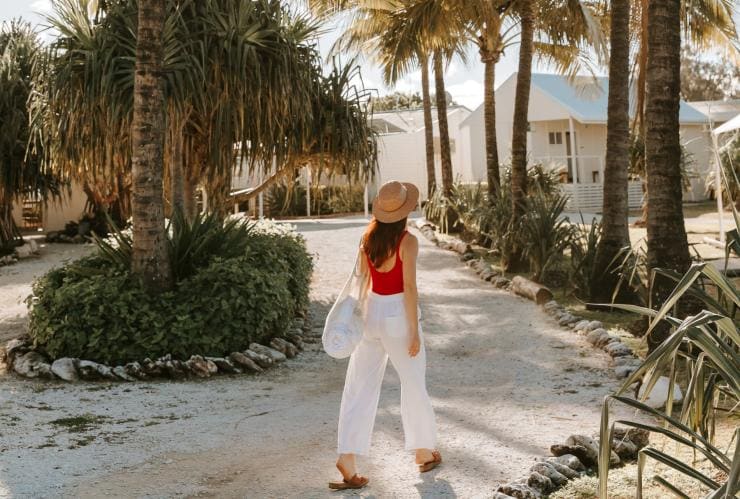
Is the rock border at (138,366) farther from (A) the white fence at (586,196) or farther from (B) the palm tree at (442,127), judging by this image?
(A) the white fence at (586,196)

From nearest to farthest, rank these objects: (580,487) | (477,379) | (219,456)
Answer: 1. (580,487)
2. (219,456)
3. (477,379)

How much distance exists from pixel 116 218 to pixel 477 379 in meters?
15.6

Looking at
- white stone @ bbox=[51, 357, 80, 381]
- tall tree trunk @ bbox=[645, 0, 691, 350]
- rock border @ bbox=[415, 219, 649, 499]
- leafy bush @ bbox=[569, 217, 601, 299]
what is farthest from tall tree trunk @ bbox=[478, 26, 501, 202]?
white stone @ bbox=[51, 357, 80, 381]

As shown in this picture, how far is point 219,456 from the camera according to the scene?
18.7 ft

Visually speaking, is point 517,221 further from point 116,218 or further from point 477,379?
point 116,218

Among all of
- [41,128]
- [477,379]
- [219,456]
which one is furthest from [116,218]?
[219,456]

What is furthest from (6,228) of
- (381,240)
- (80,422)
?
(381,240)

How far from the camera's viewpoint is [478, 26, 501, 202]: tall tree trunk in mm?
18109

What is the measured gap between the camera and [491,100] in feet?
63.0

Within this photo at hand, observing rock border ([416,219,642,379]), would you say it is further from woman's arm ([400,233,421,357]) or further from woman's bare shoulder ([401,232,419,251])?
woman's bare shoulder ([401,232,419,251])

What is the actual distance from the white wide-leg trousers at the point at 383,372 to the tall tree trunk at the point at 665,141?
3.61 m

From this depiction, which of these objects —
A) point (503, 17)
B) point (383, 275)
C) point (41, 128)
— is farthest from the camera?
point (503, 17)

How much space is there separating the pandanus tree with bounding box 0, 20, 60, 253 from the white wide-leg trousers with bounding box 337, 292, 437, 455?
14.1 metres

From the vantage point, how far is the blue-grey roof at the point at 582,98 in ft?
101
